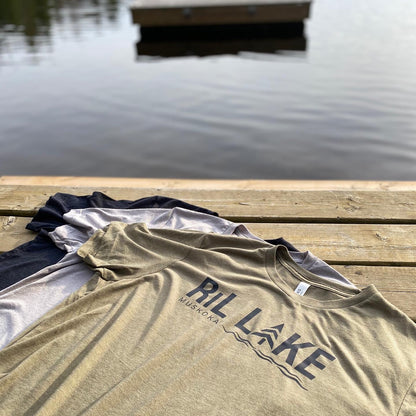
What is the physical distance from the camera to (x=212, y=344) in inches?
63.5

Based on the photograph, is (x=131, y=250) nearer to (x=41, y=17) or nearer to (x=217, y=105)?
(x=217, y=105)

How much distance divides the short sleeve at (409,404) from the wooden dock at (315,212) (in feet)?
1.88

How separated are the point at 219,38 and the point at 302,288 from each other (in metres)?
10.7

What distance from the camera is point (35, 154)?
6438 mm

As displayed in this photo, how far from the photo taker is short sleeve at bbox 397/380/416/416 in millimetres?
1350

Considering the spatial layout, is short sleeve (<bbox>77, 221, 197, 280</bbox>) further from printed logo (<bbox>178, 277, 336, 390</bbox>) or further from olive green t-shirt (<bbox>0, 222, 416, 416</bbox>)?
printed logo (<bbox>178, 277, 336, 390</bbox>)

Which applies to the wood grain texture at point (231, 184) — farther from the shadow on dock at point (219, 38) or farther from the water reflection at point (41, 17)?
the water reflection at point (41, 17)

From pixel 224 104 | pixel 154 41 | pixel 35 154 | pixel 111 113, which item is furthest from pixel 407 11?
pixel 35 154

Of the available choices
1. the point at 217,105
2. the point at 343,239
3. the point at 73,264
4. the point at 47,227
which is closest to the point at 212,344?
the point at 73,264

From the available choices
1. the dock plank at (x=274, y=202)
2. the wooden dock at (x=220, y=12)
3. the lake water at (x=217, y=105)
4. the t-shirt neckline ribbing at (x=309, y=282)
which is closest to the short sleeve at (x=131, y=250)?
the t-shirt neckline ribbing at (x=309, y=282)

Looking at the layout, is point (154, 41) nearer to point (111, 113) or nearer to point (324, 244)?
point (111, 113)

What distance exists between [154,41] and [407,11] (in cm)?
799

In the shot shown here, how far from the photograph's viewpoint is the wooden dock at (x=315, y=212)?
2230mm

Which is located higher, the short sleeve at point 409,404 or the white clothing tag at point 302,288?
the white clothing tag at point 302,288
